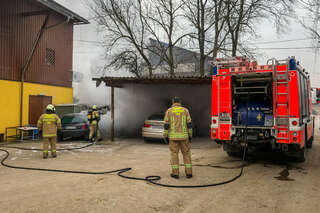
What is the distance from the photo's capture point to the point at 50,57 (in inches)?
662

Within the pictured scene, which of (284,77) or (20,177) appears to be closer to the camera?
(20,177)

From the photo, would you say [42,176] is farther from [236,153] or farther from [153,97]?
[153,97]

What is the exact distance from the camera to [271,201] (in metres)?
4.21

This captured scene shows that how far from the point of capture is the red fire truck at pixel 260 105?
6312mm

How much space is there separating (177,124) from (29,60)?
11954mm

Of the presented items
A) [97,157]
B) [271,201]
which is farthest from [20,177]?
[271,201]

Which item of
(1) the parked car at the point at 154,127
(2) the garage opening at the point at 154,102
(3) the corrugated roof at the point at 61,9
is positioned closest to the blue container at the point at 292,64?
(1) the parked car at the point at 154,127

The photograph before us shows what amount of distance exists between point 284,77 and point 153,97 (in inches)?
474

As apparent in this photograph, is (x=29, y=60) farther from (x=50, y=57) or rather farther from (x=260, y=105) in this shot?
(x=260, y=105)

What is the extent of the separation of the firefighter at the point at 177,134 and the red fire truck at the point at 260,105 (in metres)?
1.69

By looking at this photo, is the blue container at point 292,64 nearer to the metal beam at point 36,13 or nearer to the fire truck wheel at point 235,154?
the fire truck wheel at point 235,154

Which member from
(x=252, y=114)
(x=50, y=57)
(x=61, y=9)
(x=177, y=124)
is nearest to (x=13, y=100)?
(x=50, y=57)

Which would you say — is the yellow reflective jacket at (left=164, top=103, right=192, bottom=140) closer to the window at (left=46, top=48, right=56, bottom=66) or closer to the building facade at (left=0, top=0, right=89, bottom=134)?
the building facade at (left=0, top=0, right=89, bottom=134)

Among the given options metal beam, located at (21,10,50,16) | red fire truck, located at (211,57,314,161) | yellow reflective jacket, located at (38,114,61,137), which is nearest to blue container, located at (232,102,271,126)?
red fire truck, located at (211,57,314,161)
